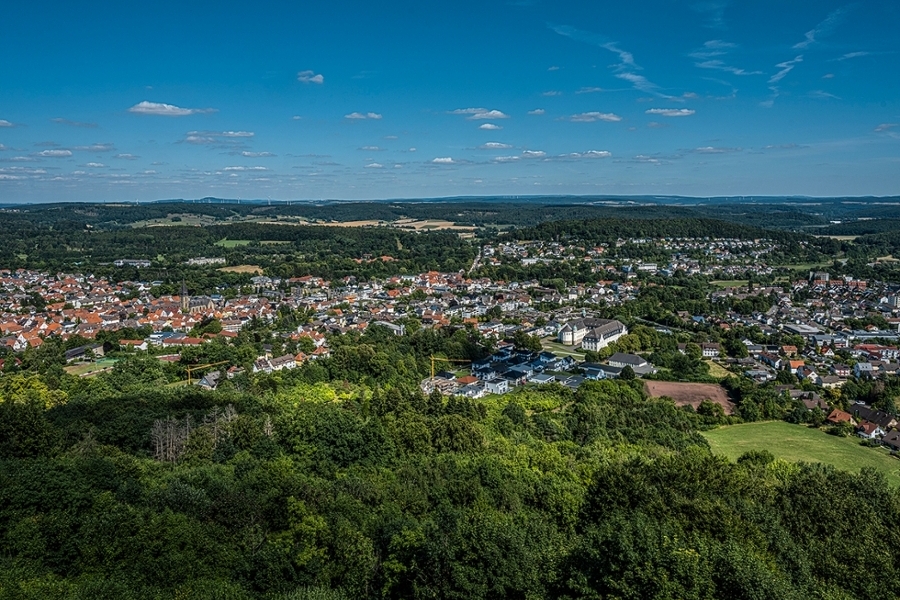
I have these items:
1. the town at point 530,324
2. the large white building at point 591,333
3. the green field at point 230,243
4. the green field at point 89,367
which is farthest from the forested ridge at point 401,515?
the green field at point 230,243

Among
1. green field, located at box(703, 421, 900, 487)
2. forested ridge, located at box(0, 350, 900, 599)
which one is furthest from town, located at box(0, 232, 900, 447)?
forested ridge, located at box(0, 350, 900, 599)

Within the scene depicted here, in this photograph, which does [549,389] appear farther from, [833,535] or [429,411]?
[833,535]

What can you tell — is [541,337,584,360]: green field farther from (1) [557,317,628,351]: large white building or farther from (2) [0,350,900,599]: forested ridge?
(2) [0,350,900,599]: forested ridge

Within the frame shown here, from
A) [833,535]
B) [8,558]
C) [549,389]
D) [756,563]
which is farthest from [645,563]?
[549,389]

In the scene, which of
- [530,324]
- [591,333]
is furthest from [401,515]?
[530,324]

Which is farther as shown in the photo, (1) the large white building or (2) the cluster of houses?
(1) the large white building

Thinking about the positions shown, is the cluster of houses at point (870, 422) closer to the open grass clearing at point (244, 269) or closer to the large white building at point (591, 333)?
the large white building at point (591, 333)
